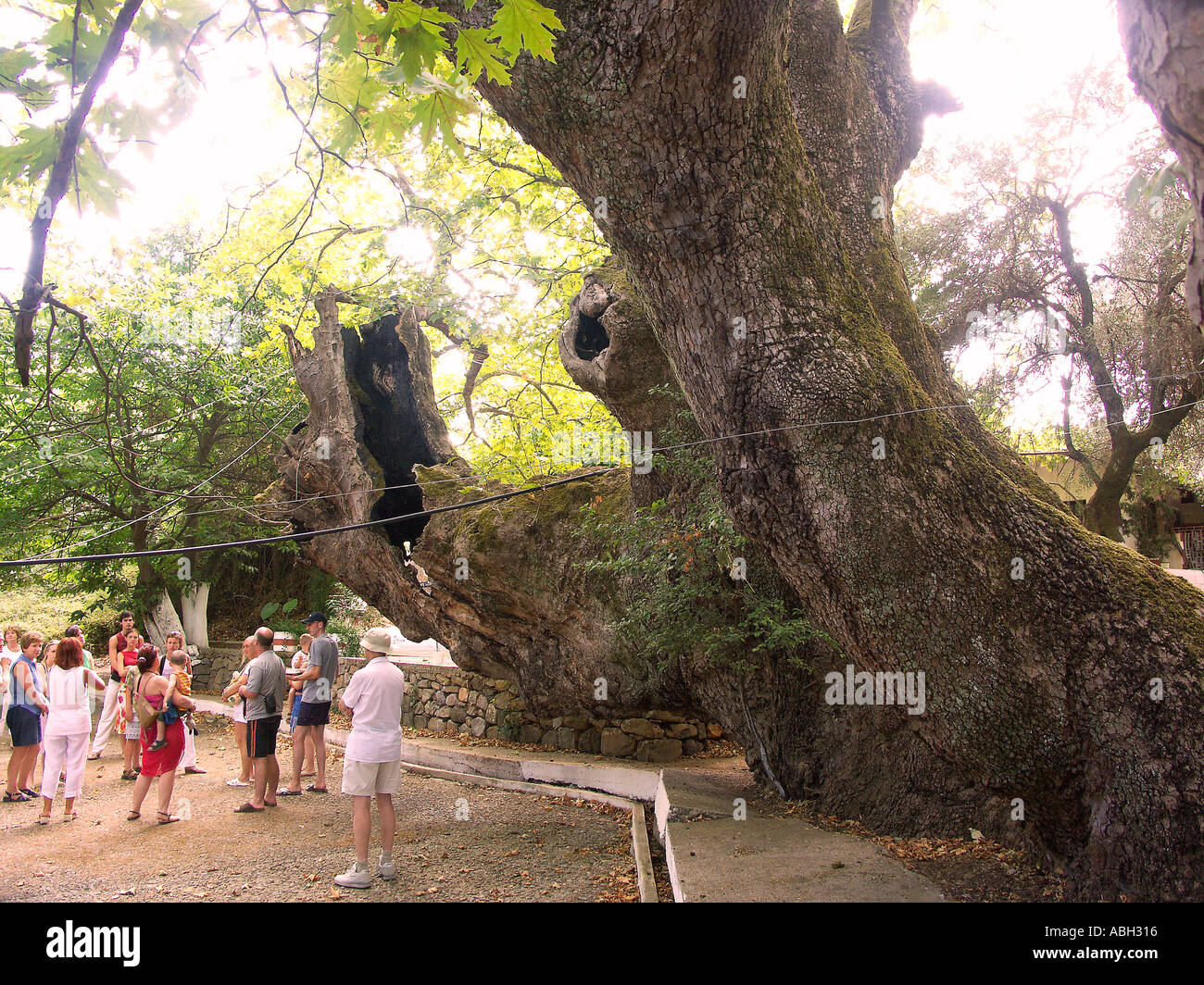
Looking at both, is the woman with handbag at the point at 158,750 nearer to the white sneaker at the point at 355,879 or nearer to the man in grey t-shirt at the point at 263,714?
the man in grey t-shirt at the point at 263,714

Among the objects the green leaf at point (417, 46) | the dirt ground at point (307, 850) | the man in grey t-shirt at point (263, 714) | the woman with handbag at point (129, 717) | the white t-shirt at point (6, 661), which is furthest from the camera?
the woman with handbag at point (129, 717)

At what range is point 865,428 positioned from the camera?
3971 mm

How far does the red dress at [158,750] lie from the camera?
736 centimetres

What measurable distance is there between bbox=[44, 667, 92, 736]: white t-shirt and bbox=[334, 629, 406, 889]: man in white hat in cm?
A: 388

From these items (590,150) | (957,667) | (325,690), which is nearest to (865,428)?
(957,667)

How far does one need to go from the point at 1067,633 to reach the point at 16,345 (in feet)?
14.5

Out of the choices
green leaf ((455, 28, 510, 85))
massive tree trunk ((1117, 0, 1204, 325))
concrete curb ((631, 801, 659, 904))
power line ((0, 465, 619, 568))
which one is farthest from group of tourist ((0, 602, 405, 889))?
massive tree trunk ((1117, 0, 1204, 325))

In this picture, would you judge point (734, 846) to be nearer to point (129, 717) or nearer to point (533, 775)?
point (533, 775)

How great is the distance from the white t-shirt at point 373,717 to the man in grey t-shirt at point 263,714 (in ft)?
9.12

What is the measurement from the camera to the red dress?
24.2ft

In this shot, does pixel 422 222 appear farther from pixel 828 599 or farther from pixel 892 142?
pixel 828 599

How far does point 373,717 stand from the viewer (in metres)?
5.56

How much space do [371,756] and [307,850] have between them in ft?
5.99

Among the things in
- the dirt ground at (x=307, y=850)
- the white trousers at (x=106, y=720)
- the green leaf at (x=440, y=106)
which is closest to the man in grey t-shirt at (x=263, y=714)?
the dirt ground at (x=307, y=850)
